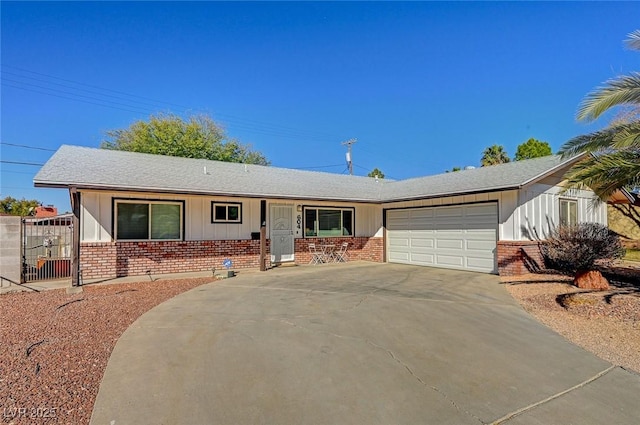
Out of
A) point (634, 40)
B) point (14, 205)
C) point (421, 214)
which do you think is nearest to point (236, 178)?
point (421, 214)

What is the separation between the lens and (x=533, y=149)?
27391mm

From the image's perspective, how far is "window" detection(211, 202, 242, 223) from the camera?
12.1 m

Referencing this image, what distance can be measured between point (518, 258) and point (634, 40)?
5903mm

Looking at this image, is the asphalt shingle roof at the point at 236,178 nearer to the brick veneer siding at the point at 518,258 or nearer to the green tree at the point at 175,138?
the brick veneer siding at the point at 518,258

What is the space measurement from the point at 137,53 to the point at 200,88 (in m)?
7.36

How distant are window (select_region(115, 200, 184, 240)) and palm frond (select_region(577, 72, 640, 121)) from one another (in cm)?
1110

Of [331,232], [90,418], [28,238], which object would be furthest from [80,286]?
[331,232]

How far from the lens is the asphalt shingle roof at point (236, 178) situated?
9.80m

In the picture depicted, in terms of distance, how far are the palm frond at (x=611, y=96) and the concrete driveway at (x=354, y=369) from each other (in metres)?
4.34

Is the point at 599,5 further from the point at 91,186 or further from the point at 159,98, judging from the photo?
the point at 159,98

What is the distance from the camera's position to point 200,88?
23.6m

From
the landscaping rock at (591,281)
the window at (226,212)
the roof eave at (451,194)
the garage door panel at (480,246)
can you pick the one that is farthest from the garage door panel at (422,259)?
the window at (226,212)

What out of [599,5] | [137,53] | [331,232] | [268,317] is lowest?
[268,317]

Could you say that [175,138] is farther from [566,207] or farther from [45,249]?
[566,207]
